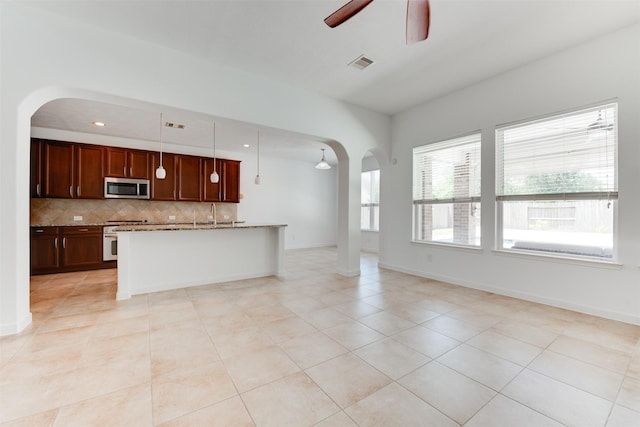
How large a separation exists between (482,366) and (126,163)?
23.0 feet

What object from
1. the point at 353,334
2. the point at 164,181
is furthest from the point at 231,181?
the point at 353,334

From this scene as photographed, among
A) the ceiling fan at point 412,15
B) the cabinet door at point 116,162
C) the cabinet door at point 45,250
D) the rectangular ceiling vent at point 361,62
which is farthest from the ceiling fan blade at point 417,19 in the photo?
the cabinet door at point 45,250

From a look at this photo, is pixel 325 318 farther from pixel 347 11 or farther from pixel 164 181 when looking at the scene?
pixel 164 181

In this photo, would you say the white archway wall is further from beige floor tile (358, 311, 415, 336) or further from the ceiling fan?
beige floor tile (358, 311, 415, 336)

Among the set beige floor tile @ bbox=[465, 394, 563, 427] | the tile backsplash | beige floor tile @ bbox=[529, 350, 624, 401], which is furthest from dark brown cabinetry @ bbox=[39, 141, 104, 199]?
beige floor tile @ bbox=[529, 350, 624, 401]

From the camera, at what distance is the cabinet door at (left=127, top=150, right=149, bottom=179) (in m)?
5.76

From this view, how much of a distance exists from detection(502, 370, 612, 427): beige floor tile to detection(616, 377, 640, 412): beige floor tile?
0.37ft

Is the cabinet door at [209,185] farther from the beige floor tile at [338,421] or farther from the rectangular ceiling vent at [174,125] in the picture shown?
the beige floor tile at [338,421]

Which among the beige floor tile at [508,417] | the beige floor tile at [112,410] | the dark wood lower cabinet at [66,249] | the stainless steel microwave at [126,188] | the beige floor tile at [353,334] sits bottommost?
the beige floor tile at [508,417]

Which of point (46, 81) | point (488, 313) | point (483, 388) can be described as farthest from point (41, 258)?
point (488, 313)

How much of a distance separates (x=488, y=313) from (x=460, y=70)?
3239 mm

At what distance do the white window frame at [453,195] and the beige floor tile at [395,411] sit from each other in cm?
316

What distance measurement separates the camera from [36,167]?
4922mm

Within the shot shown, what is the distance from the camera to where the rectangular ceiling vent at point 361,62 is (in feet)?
11.1
